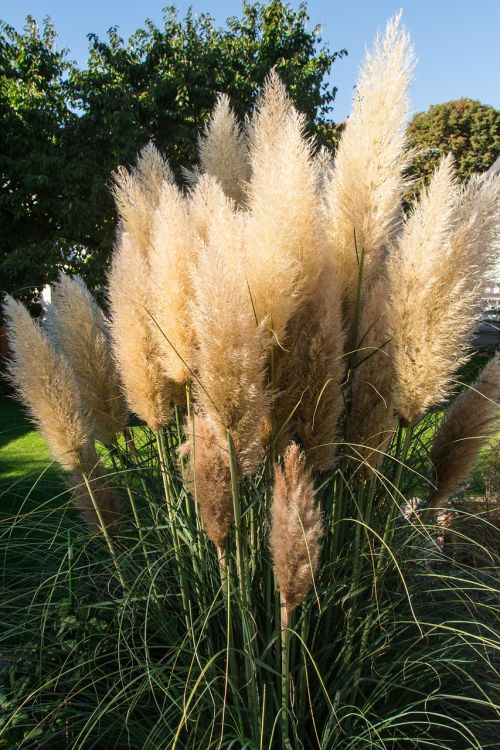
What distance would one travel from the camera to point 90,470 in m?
2.14

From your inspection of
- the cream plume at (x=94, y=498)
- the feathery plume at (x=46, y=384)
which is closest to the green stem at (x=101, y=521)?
the cream plume at (x=94, y=498)

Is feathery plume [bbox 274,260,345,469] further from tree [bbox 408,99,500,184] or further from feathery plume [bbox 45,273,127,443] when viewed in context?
tree [bbox 408,99,500,184]

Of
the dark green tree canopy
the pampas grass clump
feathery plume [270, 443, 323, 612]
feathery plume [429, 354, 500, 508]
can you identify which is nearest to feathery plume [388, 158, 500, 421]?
the pampas grass clump

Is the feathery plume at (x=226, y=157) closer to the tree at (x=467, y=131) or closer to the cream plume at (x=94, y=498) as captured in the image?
the cream plume at (x=94, y=498)

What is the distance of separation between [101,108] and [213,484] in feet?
39.3

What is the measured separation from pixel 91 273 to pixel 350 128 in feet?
32.6

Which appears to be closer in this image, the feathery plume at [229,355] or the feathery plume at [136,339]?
the feathery plume at [229,355]

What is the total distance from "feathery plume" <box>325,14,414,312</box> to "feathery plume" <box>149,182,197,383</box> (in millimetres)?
459

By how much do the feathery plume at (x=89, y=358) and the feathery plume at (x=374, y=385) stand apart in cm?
85

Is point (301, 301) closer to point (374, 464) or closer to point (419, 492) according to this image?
point (374, 464)

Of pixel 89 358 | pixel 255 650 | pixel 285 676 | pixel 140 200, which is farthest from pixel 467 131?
pixel 285 676

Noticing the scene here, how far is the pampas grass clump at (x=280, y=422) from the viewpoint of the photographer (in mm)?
1578

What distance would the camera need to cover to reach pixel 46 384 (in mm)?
1967

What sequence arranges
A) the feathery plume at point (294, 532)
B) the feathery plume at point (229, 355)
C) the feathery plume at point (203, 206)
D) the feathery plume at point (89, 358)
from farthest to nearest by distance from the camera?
the feathery plume at point (89, 358)
the feathery plume at point (203, 206)
the feathery plume at point (229, 355)
the feathery plume at point (294, 532)
